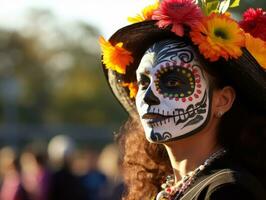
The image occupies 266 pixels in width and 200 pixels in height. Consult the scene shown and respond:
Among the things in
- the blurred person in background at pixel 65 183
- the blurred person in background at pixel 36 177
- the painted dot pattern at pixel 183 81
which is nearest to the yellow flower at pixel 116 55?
the painted dot pattern at pixel 183 81

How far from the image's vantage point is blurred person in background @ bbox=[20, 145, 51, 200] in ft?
34.3

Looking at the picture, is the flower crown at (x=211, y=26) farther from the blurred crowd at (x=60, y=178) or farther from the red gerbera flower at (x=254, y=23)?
the blurred crowd at (x=60, y=178)

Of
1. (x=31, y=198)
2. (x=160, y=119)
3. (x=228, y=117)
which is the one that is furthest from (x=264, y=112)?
(x=31, y=198)

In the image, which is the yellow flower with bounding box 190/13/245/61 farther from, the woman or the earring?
the earring

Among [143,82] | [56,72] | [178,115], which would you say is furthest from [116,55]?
[56,72]

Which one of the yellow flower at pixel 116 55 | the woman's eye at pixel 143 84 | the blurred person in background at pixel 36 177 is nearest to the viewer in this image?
the woman's eye at pixel 143 84

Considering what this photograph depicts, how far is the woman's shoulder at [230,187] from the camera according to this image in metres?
4.21

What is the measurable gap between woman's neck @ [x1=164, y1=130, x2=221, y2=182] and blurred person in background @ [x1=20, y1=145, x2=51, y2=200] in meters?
5.80

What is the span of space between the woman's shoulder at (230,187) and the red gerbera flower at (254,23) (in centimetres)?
80

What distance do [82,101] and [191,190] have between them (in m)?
53.6

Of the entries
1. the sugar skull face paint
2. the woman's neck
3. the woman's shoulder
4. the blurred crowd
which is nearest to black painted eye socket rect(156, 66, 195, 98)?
the sugar skull face paint

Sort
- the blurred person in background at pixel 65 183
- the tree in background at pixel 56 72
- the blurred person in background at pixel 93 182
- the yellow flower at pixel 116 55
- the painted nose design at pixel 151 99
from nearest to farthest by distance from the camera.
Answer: the painted nose design at pixel 151 99, the yellow flower at pixel 116 55, the blurred person in background at pixel 65 183, the blurred person in background at pixel 93 182, the tree in background at pixel 56 72

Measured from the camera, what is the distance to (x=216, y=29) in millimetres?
4672

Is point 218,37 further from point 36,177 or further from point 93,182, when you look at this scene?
point 93,182
